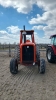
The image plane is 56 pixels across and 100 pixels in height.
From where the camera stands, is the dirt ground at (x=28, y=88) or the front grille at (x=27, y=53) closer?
the dirt ground at (x=28, y=88)

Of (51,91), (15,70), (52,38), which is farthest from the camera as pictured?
(52,38)

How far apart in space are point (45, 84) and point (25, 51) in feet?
9.42

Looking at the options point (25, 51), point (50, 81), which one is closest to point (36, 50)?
point (25, 51)

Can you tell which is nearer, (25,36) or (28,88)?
(28,88)

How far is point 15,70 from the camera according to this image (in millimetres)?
7934

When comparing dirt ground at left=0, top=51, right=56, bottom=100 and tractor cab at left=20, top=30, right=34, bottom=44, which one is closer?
dirt ground at left=0, top=51, right=56, bottom=100

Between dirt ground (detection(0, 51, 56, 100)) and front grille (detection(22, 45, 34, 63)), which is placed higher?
front grille (detection(22, 45, 34, 63))

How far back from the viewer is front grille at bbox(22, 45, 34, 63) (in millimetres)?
8491

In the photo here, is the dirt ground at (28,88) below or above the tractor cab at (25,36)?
below

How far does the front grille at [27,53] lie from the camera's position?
849 centimetres

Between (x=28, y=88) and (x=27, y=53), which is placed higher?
(x=27, y=53)

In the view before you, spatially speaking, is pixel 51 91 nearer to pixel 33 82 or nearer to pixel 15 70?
pixel 33 82

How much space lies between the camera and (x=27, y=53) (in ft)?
28.0

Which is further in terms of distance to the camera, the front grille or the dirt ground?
the front grille
